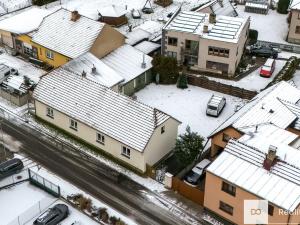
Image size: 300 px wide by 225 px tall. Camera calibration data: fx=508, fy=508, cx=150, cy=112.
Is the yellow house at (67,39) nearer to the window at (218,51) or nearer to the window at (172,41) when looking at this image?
the window at (172,41)

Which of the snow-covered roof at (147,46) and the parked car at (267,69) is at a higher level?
the snow-covered roof at (147,46)

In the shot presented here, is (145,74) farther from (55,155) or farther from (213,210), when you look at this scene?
(213,210)

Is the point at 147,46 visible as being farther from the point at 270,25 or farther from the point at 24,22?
the point at 270,25

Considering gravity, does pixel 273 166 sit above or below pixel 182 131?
above

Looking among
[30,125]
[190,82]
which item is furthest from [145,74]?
[30,125]

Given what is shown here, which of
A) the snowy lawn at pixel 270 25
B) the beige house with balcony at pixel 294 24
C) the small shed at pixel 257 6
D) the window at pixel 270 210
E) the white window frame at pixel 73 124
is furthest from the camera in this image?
the small shed at pixel 257 6

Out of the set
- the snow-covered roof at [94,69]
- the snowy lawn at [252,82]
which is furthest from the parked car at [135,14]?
the snow-covered roof at [94,69]
